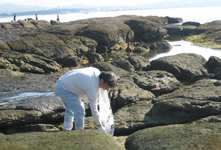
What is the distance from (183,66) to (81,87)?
10.9 metres

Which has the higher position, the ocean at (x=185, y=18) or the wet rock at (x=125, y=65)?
the ocean at (x=185, y=18)

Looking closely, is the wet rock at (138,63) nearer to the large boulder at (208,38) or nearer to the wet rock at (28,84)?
the wet rock at (28,84)

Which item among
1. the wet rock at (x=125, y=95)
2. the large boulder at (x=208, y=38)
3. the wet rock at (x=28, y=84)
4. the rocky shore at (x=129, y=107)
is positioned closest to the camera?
the rocky shore at (x=129, y=107)

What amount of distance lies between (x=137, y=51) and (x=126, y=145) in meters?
21.0

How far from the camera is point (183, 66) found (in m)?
14.5

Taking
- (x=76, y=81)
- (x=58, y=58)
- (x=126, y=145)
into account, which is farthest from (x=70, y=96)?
(x=58, y=58)

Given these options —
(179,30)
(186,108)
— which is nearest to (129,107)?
(186,108)

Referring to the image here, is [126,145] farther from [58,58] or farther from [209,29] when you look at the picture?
[209,29]

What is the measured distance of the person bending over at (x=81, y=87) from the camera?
16.4 ft

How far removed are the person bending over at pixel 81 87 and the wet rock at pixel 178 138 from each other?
3.19 feet

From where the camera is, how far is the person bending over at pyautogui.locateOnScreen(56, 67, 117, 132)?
4988mm

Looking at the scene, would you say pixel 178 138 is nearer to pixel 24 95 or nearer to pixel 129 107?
pixel 129 107

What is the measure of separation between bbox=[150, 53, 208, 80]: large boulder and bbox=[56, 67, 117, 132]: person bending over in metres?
9.94

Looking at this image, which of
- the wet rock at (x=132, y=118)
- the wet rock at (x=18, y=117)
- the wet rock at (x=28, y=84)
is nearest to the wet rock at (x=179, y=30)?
the wet rock at (x=28, y=84)
